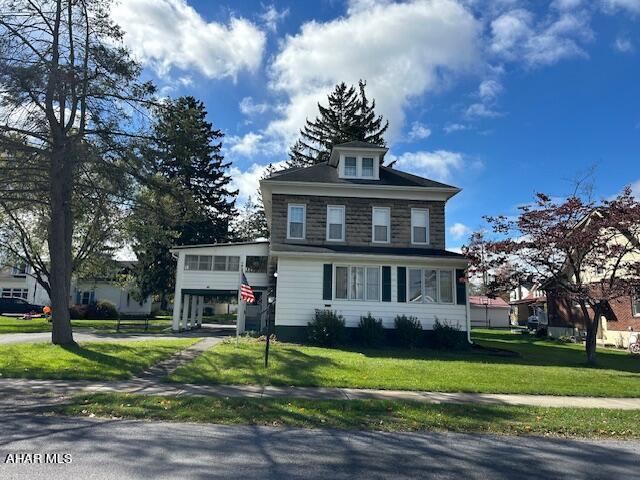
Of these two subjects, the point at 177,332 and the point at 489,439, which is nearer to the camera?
the point at 489,439

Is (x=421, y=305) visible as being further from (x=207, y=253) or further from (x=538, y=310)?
(x=538, y=310)

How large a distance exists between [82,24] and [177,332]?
621 inches

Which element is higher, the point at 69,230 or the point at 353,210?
the point at 353,210

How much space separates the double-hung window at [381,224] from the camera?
2147 centimetres

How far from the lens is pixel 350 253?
19.4 m

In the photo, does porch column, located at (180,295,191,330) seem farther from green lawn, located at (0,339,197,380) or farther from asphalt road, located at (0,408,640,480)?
asphalt road, located at (0,408,640,480)

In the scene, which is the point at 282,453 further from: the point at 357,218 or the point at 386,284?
the point at 357,218

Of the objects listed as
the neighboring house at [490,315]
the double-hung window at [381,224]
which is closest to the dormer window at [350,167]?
the double-hung window at [381,224]

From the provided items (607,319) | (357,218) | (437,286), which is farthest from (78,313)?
(607,319)

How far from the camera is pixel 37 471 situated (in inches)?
186

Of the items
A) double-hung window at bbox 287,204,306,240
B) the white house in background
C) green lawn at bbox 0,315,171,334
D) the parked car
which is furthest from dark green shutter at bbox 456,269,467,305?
the parked car

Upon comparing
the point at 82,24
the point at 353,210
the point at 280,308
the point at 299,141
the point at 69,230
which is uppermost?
the point at 299,141

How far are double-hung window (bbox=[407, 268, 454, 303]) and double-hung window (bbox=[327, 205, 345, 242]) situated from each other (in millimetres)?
3791

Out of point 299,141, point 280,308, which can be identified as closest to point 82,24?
point 280,308
